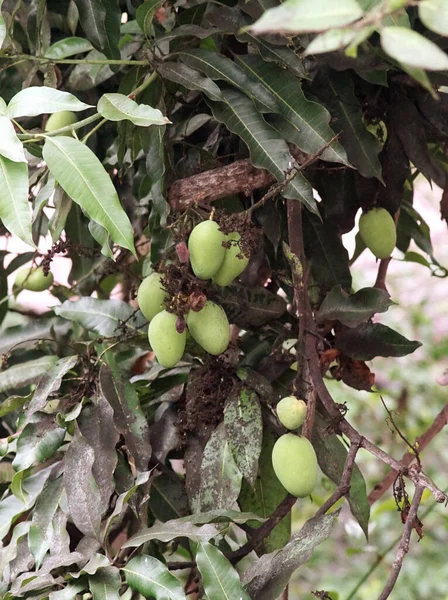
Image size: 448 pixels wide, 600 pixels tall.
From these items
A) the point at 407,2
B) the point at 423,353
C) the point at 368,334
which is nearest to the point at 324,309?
the point at 368,334

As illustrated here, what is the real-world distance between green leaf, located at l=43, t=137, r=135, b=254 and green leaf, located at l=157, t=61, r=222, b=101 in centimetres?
14

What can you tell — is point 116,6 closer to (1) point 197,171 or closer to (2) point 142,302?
(1) point 197,171

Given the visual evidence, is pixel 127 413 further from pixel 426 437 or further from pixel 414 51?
pixel 414 51

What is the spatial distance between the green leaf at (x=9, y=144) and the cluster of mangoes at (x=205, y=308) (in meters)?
0.17

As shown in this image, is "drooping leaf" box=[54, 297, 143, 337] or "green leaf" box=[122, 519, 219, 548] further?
"drooping leaf" box=[54, 297, 143, 337]

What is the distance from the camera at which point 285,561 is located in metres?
0.68

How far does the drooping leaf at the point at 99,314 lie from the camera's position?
898mm

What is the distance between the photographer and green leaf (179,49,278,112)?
2.39 feet

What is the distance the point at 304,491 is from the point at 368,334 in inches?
8.0

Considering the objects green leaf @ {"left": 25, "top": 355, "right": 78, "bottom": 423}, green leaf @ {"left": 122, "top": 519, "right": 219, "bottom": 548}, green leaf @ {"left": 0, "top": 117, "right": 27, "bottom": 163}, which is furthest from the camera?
green leaf @ {"left": 25, "top": 355, "right": 78, "bottom": 423}

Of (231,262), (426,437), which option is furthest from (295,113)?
(426,437)

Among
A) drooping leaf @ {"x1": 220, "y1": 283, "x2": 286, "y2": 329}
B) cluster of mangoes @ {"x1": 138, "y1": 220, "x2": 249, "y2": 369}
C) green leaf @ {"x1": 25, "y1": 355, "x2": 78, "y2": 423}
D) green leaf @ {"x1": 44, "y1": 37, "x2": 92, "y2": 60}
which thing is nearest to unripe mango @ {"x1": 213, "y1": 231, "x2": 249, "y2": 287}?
cluster of mangoes @ {"x1": 138, "y1": 220, "x2": 249, "y2": 369}

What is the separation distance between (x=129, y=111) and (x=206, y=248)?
5.1 inches

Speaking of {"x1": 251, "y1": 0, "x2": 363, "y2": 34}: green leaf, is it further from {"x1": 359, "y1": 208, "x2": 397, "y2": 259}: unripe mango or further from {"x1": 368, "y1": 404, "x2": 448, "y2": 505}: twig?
{"x1": 368, "y1": 404, "x2": 448, "y2": 505}: twig
